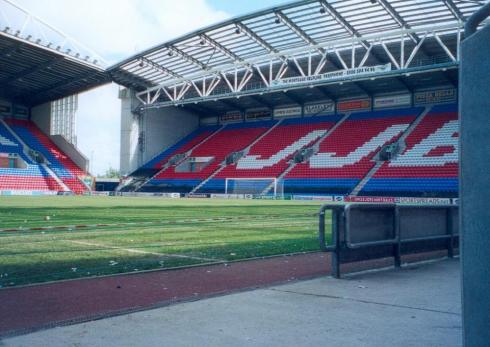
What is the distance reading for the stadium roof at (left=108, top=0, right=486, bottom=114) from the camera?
1130 inches

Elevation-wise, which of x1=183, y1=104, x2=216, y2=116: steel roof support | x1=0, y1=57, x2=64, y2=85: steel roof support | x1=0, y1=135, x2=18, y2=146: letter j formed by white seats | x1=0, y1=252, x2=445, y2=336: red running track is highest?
x1=0, y1=57, x2=64, y2=85: steel roof support

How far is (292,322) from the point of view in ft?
13.1

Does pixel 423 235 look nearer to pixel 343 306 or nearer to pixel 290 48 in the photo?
pixel 343 306

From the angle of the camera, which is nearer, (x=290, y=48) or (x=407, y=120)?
(x=290, y=48)

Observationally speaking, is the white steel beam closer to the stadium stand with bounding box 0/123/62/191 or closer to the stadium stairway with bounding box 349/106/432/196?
the stadium stairway with bounding box 349/106/432/196

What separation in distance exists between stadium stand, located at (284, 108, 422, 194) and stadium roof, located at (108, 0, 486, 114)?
9.18ft

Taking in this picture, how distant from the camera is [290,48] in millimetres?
34688

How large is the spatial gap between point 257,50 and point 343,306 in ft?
107

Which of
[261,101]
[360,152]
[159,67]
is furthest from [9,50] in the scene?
[360,152]

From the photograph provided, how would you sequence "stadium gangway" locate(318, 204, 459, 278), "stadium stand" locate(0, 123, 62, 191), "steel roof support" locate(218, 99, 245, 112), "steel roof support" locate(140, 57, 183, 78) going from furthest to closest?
1. "steel roof support" locate(218, 99, 245, 112)
2. "stadium stand" locate(0, 123, 62, 191)
3. "steel roof support" locate(140, 57, 183, 78)
4. "stadium gangway" locate(318, 204, 459, 278)

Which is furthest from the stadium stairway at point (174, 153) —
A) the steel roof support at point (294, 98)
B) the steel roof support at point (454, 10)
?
the steel roof support at point (454, 10)

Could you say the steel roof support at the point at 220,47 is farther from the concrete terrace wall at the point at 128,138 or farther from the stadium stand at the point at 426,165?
the concrete terrace wall at the point at 128,138

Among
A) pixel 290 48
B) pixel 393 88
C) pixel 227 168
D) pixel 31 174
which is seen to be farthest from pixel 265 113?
pixel 31 174

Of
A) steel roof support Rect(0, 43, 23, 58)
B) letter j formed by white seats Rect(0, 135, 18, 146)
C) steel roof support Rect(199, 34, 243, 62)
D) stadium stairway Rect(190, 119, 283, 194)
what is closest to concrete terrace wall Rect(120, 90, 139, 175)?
stadium stairway Rect(190, 119, 283, 194)
